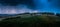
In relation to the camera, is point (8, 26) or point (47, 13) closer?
point (8, 26)

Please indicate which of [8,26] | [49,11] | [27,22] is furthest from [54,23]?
[8,26]

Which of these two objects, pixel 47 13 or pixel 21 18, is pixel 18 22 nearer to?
pixel 21 18

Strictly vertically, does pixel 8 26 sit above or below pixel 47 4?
below

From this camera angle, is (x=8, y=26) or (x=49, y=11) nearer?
(x=8, y=26)

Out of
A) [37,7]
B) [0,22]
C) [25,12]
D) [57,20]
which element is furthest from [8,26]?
[57,20]

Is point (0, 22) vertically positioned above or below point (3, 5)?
below

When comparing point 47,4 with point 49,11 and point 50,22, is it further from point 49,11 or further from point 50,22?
point 50,22

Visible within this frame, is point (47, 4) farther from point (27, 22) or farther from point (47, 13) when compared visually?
point (27, 22)
